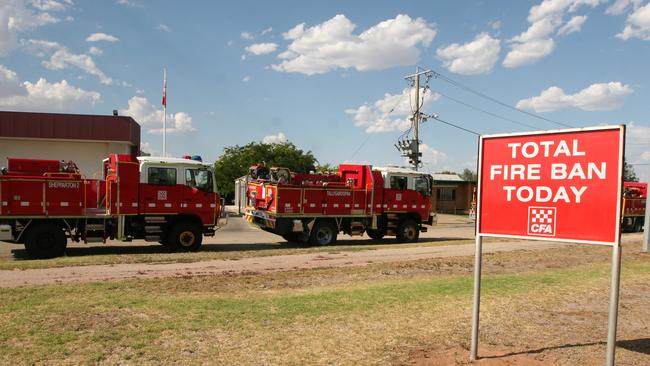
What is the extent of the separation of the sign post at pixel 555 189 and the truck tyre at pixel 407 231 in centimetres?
1467

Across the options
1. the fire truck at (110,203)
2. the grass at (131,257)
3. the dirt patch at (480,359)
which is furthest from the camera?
the fire truck at (110,203)

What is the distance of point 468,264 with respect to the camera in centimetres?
1222

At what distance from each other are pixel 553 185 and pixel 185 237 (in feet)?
40.6

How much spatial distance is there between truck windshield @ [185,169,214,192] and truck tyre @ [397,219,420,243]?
7.99 meters

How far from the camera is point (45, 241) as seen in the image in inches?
528

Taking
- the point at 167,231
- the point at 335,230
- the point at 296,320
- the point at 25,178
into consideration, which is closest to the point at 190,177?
the point at 167,231

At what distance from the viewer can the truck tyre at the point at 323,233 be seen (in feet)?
58.2

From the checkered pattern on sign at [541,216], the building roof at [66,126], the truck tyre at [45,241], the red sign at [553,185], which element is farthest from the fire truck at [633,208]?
the building roof at [66,126]

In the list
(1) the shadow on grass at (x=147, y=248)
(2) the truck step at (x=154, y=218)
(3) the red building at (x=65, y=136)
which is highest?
(3) the red building at (x=65, y=136)

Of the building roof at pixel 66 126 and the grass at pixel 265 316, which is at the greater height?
the building roof at pixel 66 126

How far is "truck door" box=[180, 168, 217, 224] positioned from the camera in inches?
602

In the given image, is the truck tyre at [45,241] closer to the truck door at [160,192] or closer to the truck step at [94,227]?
the truck step at [94,227]

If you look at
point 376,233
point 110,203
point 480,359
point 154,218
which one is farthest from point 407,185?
point 480,359

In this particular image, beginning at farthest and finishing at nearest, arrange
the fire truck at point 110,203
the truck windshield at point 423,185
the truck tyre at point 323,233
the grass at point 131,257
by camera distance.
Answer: the truck windshield at point 423,185
the truck tyre at point 323,233
the fire truck at point 110,203
the grass at point 131,257
